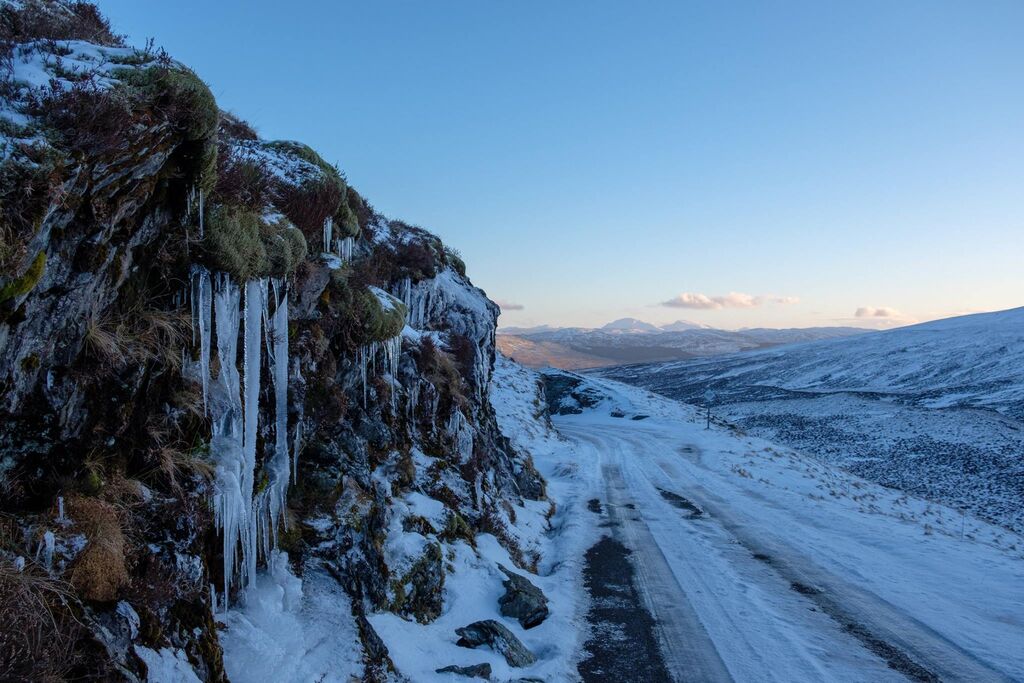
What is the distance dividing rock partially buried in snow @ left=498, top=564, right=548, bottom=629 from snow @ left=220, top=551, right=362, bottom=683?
3.47 meters

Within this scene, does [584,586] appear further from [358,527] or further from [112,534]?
[112,534]

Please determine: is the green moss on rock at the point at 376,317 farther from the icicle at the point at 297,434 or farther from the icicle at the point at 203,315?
the icicle at the point at 203,315

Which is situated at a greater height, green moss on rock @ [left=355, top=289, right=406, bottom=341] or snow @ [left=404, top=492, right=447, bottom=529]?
green moss on rock @ [left=355, top=289, right=406, bottom=341]

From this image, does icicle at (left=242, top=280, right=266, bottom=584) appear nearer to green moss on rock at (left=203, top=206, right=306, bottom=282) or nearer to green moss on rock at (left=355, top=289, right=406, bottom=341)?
green moss on rock at (left=203, top=206, right=306, bottom=282)

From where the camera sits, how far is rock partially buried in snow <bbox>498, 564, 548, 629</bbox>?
10.0 meters

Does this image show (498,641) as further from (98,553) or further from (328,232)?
(328,232)

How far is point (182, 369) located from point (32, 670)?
3.49 m

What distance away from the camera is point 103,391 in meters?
5.63

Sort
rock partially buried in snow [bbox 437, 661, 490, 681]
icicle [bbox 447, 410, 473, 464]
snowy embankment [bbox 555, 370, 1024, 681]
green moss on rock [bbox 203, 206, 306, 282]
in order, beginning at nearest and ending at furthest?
green moss on rock [bbox 203, 206, 306, 282] < rock partially buried in snow [bbox 437, 661, 490, 681] < snowy embankment [bbox 555, 370, 1024, 681] < icicle [bbox 447, 410, 473, 464]

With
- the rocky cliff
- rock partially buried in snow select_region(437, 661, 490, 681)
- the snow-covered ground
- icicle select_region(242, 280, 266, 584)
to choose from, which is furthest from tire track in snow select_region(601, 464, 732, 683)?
icicle select_region(242, 280, 266, 584)

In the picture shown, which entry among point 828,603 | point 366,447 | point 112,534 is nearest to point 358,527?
point 366,447

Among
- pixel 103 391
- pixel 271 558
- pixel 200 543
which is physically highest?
pixel 103 391

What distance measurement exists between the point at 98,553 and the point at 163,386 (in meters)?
2.14

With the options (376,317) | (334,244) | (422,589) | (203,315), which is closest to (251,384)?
(203,315)
